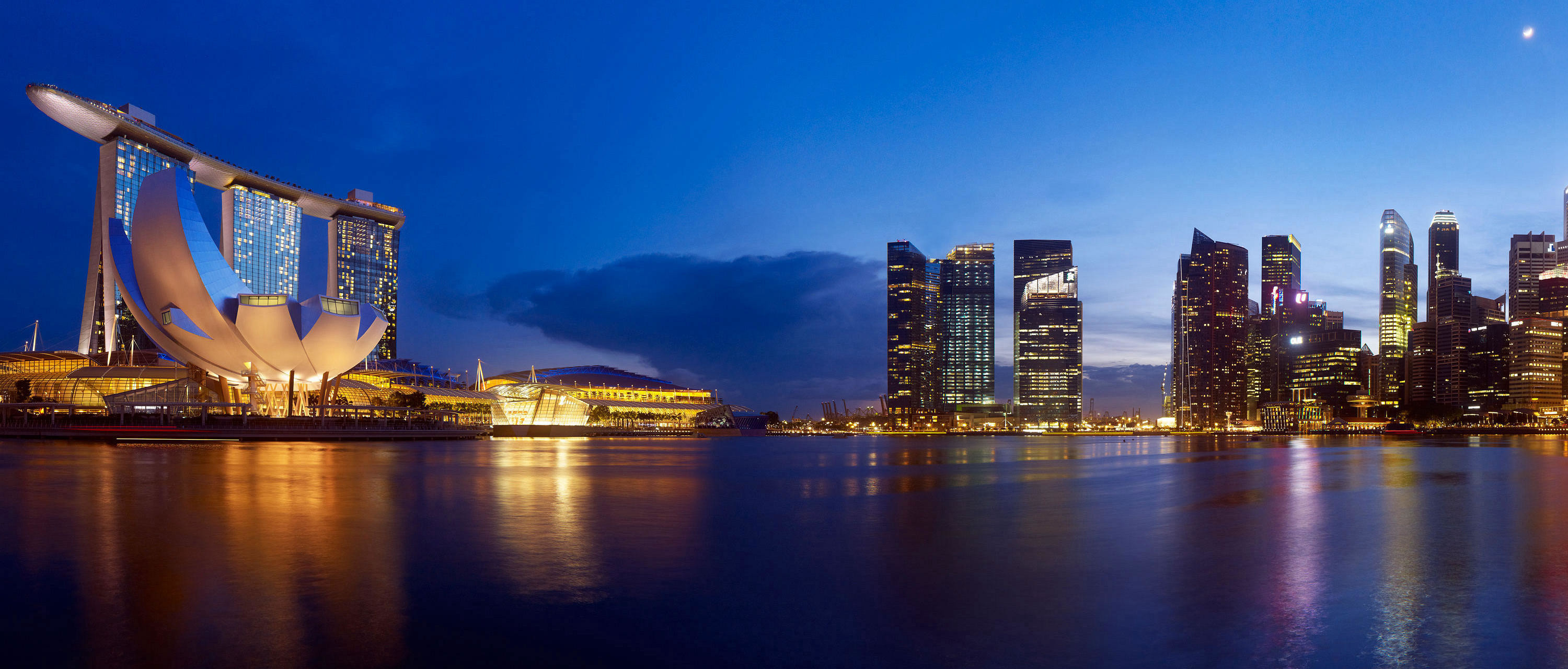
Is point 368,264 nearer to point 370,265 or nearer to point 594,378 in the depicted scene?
point 370,265

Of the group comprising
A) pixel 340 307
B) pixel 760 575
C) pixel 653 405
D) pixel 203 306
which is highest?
pixel 340 307

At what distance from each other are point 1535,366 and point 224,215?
23145 cm

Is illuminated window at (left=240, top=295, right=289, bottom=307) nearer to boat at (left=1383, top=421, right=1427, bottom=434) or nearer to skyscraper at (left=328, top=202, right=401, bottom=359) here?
skyscraper at (left=328, top=202, right=401, bottom=359)

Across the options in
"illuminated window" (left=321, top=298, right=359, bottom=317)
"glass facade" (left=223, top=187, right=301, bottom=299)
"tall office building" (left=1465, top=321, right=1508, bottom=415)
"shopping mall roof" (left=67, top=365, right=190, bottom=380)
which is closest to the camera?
"illuminated window" (left=321, top=298, right=359, bottom=317)

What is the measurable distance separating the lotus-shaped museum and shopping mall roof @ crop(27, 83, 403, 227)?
1755 inches

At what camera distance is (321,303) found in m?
65.6

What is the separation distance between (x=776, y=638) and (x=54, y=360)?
103090 mm

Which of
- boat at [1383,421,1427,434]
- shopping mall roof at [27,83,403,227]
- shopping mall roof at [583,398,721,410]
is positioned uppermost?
shopping mall roof at [27,83,403,227]

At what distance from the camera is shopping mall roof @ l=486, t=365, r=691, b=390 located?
5133 inches

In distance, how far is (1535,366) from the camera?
174 m

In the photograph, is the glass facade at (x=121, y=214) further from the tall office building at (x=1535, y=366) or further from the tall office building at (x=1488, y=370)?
the tall office building at (x=1535, y=366)

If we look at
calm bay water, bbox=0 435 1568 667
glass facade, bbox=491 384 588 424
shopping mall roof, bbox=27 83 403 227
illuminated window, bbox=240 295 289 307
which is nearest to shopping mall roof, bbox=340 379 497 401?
glass facade, bbox=491 384 588 424

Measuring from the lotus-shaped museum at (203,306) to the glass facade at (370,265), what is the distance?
307 feet

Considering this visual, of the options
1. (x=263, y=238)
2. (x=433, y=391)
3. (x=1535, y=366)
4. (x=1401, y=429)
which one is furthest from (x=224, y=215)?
(x=1535, y=366)
